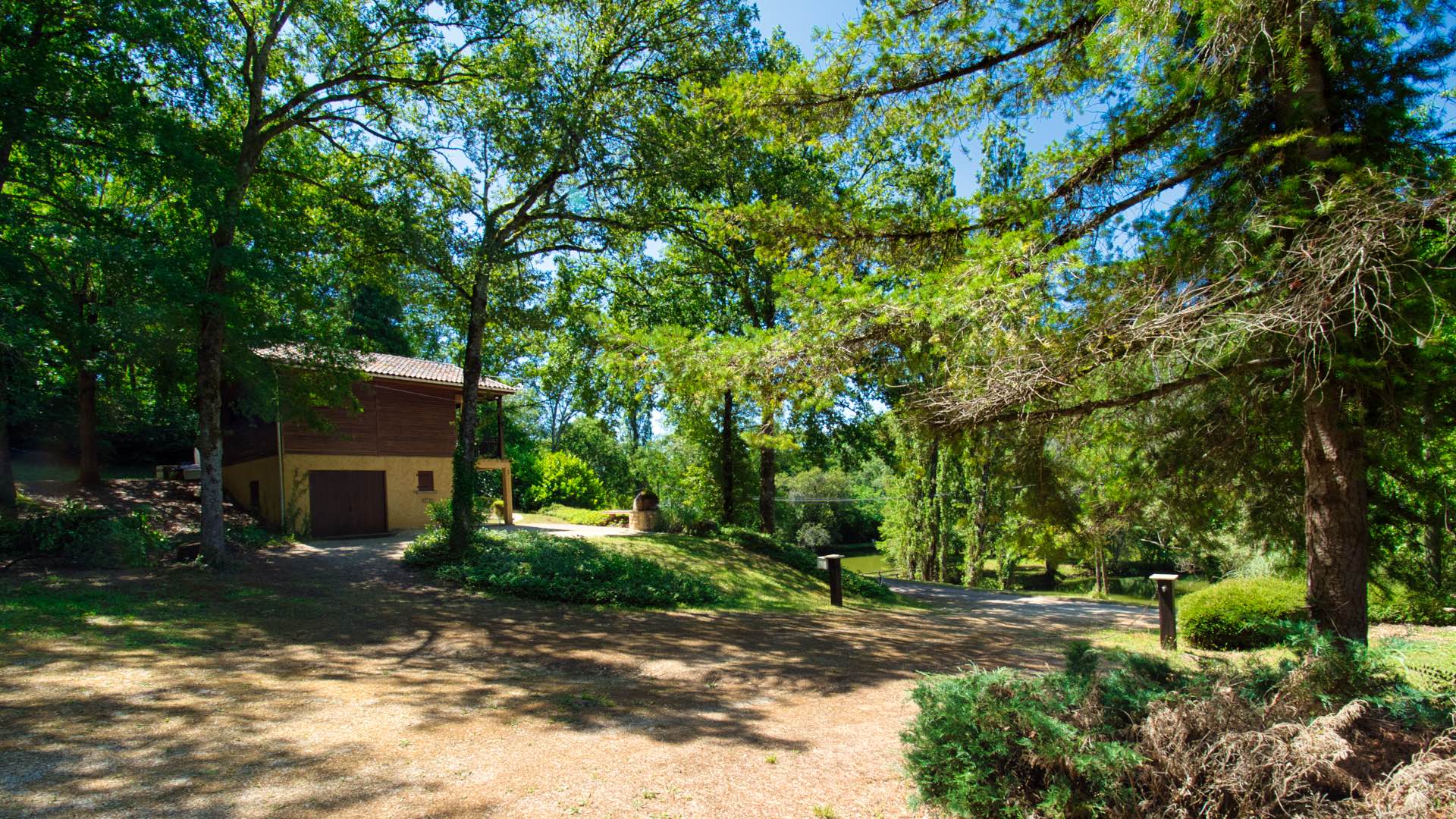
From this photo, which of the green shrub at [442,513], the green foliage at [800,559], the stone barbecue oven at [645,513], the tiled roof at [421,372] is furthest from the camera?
the stone barbecue oven at [645,513]

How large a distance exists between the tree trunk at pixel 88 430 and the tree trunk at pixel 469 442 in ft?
39.1

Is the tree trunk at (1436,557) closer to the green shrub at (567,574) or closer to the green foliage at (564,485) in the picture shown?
the green shrub at (567,574)

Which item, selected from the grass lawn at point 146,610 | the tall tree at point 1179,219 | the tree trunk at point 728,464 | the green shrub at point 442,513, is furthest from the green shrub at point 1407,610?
the green shrub at point 442,513

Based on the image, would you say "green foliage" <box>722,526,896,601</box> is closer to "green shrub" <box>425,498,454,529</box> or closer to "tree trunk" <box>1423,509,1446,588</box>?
"green shrub" <box>425,498,454,529</box>

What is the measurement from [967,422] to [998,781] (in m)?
2.84

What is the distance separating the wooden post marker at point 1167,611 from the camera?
9.04 metres

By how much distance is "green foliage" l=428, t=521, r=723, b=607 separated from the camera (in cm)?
1184

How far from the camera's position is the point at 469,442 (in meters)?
14.4

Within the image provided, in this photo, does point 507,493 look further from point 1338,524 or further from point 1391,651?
point 1391,651

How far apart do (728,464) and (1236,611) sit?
1433 cm

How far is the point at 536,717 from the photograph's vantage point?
5379mm

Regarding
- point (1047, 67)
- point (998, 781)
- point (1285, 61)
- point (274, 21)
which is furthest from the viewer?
point (274, 21)

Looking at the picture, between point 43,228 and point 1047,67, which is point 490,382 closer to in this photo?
point 43,228

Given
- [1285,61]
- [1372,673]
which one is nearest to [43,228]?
[1285,61]
